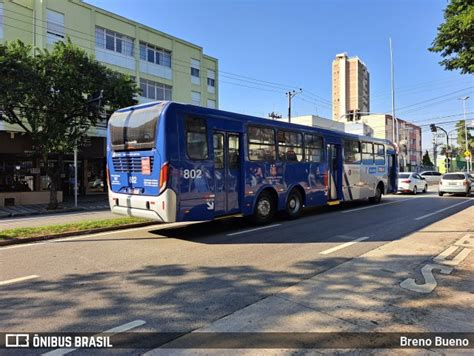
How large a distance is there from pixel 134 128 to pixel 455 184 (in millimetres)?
20925

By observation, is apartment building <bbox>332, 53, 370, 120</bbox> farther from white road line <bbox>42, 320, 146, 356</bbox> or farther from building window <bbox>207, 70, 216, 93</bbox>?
white road line <bbox>42, 320, 146, 356</bbox>

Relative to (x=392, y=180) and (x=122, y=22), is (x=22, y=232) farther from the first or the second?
(x=122, y=22)

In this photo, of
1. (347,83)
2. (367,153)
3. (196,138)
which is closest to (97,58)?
(367,153)

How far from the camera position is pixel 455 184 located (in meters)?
22.6

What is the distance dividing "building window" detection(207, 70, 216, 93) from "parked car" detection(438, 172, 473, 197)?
920 inches

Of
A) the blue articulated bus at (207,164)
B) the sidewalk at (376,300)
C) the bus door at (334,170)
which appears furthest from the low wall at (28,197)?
the sidewalk at (376,300)

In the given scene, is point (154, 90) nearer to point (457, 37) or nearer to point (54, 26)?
point (54, 26)

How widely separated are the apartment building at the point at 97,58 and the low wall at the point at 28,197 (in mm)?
1135

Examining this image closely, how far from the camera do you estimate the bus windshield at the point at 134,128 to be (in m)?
8.64

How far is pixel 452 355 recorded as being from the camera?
3.52 m

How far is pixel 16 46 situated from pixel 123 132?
12002 mm

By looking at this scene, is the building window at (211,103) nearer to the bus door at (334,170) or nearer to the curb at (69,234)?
the bus door at (334,170)

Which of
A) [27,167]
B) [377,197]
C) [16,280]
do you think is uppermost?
[27,167]

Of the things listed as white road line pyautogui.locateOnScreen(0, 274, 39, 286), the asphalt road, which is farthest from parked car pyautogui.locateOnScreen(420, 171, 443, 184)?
white road line pyautogui.locateOnScreen(0, 274, 39, 286)
